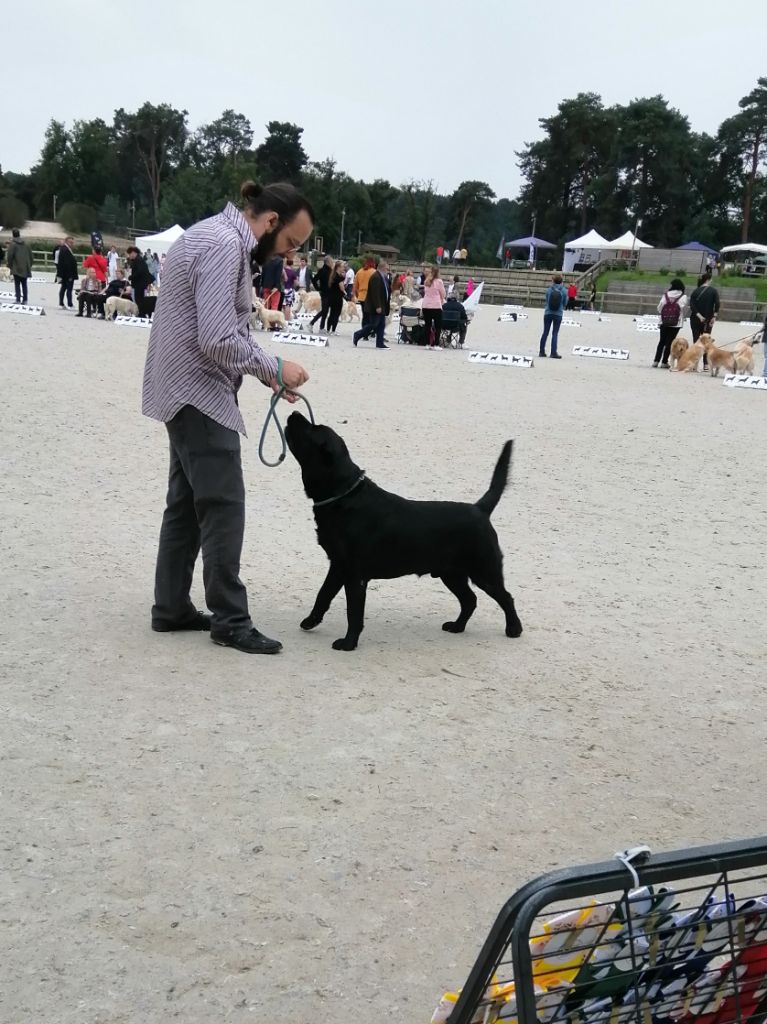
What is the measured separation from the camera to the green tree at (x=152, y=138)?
11831 cm

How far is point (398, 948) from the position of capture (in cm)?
259

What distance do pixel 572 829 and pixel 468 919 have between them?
66cm

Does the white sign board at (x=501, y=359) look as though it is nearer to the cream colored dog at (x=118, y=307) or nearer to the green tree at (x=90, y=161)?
the cream colored dog at (x=118, y=307)

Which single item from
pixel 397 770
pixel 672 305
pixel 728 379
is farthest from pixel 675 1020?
pixel 672 305

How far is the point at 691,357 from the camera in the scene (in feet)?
67.1

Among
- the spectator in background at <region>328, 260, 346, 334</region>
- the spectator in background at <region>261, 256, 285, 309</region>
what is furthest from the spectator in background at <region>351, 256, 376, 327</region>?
the spectator in background at <region>261, 256, 285, 309</region>

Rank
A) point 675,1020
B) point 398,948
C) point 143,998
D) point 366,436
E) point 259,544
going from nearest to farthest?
point 675,1020
point 143,998
point 398,948
point 259,544
point 366,436

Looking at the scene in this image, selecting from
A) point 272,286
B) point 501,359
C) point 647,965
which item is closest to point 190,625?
point 647,965

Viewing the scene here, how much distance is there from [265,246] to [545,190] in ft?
340

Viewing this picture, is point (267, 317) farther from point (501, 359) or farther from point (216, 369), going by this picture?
point (216, 369)

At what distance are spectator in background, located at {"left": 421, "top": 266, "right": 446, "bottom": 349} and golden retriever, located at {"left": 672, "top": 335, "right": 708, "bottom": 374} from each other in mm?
5171

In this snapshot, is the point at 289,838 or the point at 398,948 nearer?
the point at 398,948

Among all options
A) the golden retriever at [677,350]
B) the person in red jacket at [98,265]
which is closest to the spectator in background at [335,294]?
the person in red jacket at [98,265]

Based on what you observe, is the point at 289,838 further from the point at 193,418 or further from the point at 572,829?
the point at 193,418
